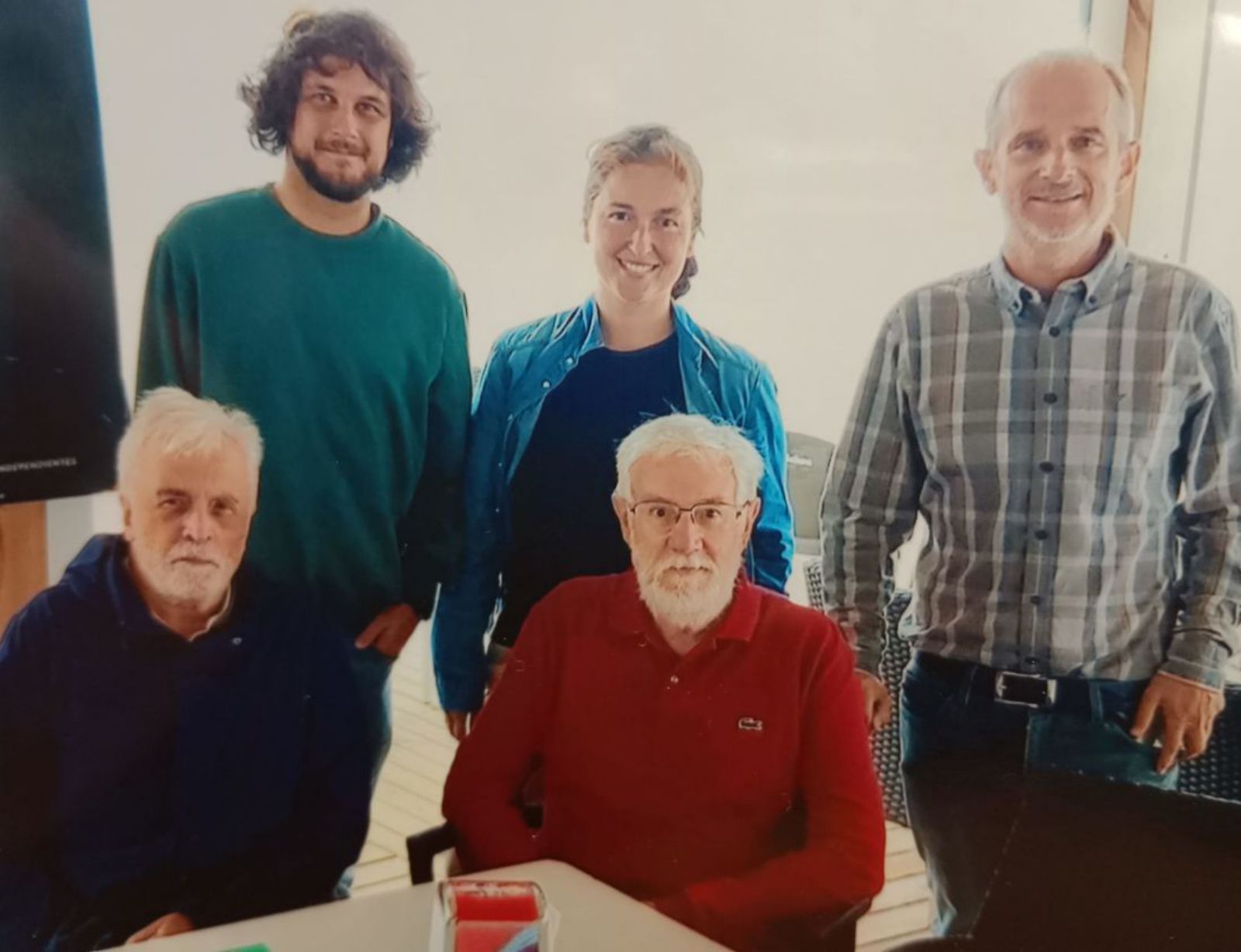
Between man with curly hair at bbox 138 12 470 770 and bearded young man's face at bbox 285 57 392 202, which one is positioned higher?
bearded young man's face at bbox 285 57 392 202

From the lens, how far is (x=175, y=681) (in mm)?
1671

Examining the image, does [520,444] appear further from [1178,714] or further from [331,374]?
[1178,714]

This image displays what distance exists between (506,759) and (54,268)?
0.96m

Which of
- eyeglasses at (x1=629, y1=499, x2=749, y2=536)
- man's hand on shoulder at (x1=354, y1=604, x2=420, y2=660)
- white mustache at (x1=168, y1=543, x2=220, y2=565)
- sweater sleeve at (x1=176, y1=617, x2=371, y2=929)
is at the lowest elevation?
sweater sleeve at (x1=176, y1=617, x2=371, y2=929)

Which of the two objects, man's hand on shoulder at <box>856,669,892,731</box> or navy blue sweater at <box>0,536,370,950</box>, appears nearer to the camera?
navy blue sweater at <box>0,536,370,950</box>

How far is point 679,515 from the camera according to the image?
1.83m

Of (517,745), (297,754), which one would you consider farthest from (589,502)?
(297,754)

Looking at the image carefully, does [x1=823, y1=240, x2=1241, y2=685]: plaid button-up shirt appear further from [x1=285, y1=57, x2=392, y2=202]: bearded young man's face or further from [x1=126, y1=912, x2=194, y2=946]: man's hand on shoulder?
[x1=126, y1=912, x2=194, y2=946]: man's hand on shoulder

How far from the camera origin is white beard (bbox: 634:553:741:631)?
182 cm

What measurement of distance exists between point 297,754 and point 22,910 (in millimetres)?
414

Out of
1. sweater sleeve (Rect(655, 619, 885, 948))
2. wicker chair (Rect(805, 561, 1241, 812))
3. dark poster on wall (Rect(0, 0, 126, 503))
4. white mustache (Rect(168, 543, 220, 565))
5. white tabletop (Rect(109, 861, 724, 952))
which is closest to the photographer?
white tabletop (Rect(109, 861, 724, 952))

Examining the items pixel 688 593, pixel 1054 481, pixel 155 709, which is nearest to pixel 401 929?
pixel 155 709

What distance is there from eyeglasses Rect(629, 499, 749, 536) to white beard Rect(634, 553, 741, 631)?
47 millimetres

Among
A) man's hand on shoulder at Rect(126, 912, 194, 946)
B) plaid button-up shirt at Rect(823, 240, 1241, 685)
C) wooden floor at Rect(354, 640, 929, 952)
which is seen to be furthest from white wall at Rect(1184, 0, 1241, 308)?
man's hand on shoulder at Rect(126, 912, 194, 946)
